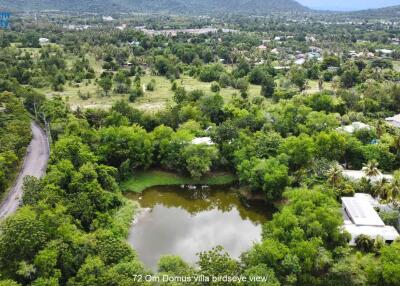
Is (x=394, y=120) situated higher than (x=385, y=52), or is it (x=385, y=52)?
(x=385, y=52)

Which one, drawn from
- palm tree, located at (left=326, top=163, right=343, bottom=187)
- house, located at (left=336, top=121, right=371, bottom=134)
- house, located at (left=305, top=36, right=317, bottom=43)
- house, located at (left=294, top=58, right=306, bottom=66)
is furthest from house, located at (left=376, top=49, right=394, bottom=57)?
palm tree, located at (left=326, top=163, right=343, bottom=187)

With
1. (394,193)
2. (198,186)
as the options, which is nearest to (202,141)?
(198,186)

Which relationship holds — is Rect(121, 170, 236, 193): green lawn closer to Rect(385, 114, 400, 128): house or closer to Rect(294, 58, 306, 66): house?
Rect(385, 114, 400, 128): house

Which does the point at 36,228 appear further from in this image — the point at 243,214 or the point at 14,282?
the point at 243,214

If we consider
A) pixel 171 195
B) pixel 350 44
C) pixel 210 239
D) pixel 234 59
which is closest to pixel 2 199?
pixel 171 195

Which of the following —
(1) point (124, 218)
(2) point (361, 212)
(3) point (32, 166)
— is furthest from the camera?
(3) point (32, 166)

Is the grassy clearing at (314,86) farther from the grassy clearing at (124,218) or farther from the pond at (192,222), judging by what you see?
the grassy clearing at (124,218)

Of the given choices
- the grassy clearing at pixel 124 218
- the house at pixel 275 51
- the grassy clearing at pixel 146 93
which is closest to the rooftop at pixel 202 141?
the grassy clearing at pixel 124 218

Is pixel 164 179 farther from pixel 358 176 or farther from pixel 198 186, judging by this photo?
pixel 358 176
